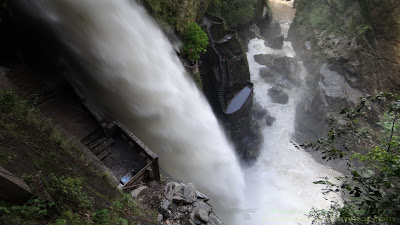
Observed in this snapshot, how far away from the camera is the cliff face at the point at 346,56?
51.7ft

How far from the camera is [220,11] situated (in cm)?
1836

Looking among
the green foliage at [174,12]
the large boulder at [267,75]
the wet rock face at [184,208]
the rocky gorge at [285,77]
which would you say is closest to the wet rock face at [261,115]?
the rocky gorge at [285,77]

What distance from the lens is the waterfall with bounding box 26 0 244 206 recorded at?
814 centimetres

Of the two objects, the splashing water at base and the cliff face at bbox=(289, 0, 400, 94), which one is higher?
the cliff face at bbox=(289, 0, 400, 94)

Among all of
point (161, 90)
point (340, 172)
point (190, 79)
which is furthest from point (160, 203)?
point (340, 172)

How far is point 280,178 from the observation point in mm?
16953

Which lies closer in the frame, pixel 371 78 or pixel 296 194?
pixel 296 194

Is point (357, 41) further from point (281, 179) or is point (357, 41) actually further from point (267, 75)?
point (281, 179)

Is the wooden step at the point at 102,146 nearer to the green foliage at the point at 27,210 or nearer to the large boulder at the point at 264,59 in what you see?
the green foliage at the point at 27,210

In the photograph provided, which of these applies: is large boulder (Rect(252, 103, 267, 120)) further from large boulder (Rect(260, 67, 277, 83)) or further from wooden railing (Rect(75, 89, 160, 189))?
wooden railing (Rect(75, 89, 160, 189))

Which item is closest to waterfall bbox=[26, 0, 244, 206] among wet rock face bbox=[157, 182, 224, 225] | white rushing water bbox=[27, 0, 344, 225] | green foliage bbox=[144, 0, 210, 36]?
white rushing water bbox=[27, 0, 344, 225]

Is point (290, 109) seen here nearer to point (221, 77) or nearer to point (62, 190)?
point (221, 77)

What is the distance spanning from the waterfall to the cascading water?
264cm

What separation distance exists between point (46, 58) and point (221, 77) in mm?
9286
